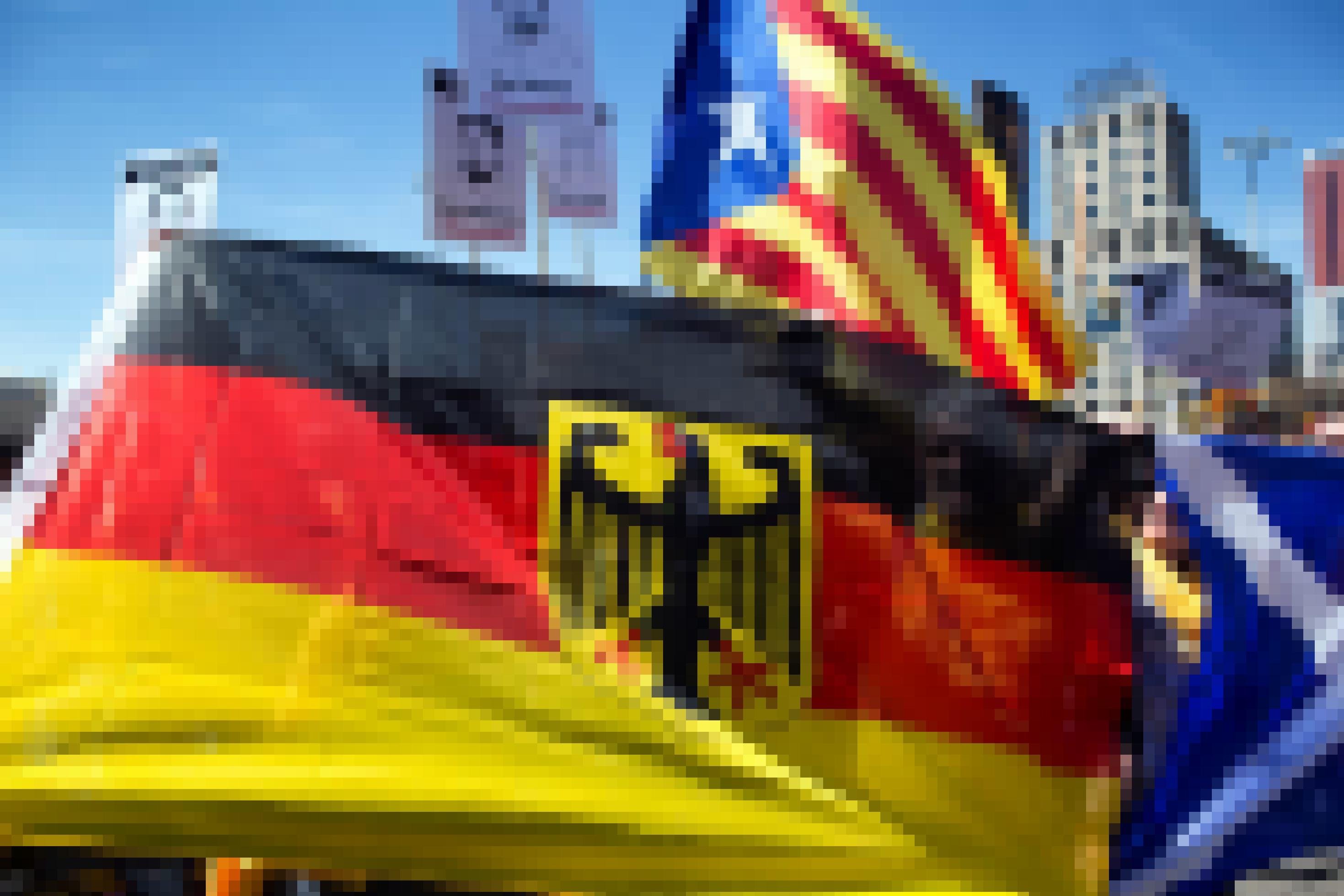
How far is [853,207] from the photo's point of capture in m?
3.53

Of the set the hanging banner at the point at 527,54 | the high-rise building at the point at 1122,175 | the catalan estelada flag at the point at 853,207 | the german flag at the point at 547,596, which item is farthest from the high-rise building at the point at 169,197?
the high-rise building at the point at 1122,175

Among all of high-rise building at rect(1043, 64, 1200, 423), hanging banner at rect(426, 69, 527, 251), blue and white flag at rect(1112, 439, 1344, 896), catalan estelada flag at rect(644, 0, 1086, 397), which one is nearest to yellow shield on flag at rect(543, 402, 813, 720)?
catalan estelada flag at rect(644, 0, 1086, 397)

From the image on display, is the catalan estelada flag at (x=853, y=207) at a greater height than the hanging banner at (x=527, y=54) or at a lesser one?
lesser

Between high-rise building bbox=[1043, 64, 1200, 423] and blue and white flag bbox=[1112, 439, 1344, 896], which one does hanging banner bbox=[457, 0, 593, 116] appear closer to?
blue and white flag bbox=[1112, 439, 1344, 896]

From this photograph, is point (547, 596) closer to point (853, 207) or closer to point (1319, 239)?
point (853, 207)

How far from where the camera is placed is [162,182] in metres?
2.88

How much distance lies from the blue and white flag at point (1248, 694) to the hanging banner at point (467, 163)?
3.32 meters

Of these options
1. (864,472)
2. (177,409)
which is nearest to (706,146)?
(864,472)

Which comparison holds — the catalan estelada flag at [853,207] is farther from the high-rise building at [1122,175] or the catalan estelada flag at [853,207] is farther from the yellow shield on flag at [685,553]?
the high-rise building at [1122,175]

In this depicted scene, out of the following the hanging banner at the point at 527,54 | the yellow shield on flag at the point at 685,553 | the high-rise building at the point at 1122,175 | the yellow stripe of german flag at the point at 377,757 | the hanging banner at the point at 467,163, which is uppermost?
the high-rise building at the point at 1122,175

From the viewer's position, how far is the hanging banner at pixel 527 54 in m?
4.84

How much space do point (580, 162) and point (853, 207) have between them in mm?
2075

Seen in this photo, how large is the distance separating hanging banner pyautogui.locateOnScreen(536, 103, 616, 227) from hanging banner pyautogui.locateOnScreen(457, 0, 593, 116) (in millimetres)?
74

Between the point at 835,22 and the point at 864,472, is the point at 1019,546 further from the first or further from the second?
the point at 835,22
